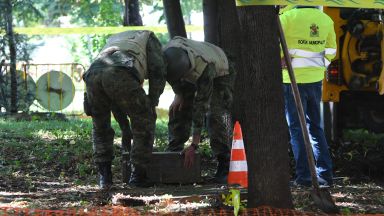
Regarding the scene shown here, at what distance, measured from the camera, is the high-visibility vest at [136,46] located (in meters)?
6.38

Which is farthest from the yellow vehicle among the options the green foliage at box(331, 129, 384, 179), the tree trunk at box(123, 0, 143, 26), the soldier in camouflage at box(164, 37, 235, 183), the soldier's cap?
the tree trunk at box(123, 0, 143, 26)

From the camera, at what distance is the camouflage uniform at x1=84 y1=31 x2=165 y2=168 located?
6.26m

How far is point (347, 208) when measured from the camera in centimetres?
631

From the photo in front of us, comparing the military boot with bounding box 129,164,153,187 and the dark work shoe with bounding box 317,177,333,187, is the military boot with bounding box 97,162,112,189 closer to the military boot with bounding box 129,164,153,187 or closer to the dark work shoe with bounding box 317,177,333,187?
the military boot with bounding box 129,164,153,187

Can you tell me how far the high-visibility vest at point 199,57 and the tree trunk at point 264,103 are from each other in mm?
1253

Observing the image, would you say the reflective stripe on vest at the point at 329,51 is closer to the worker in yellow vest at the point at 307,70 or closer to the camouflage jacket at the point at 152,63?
the worker in yellow vest at the point at 307,70

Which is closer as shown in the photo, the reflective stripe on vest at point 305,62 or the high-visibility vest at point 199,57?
the high-visibility vest at point 199,57

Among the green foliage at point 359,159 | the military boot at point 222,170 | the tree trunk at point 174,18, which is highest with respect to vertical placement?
the tree trunk at point 174,18

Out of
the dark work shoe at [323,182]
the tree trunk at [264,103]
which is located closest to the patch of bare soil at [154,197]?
the dark work shoe at [323,182]

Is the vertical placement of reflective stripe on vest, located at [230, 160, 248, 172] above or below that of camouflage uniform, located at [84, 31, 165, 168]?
below

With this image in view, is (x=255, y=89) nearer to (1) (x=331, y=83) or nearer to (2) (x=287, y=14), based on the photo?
(2) (x=287, y=14)

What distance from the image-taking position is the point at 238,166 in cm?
678

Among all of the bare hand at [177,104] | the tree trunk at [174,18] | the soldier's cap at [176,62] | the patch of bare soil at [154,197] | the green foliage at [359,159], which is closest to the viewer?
the patch of bare soil at [154,197]

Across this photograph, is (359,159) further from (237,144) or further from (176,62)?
(176,62)
